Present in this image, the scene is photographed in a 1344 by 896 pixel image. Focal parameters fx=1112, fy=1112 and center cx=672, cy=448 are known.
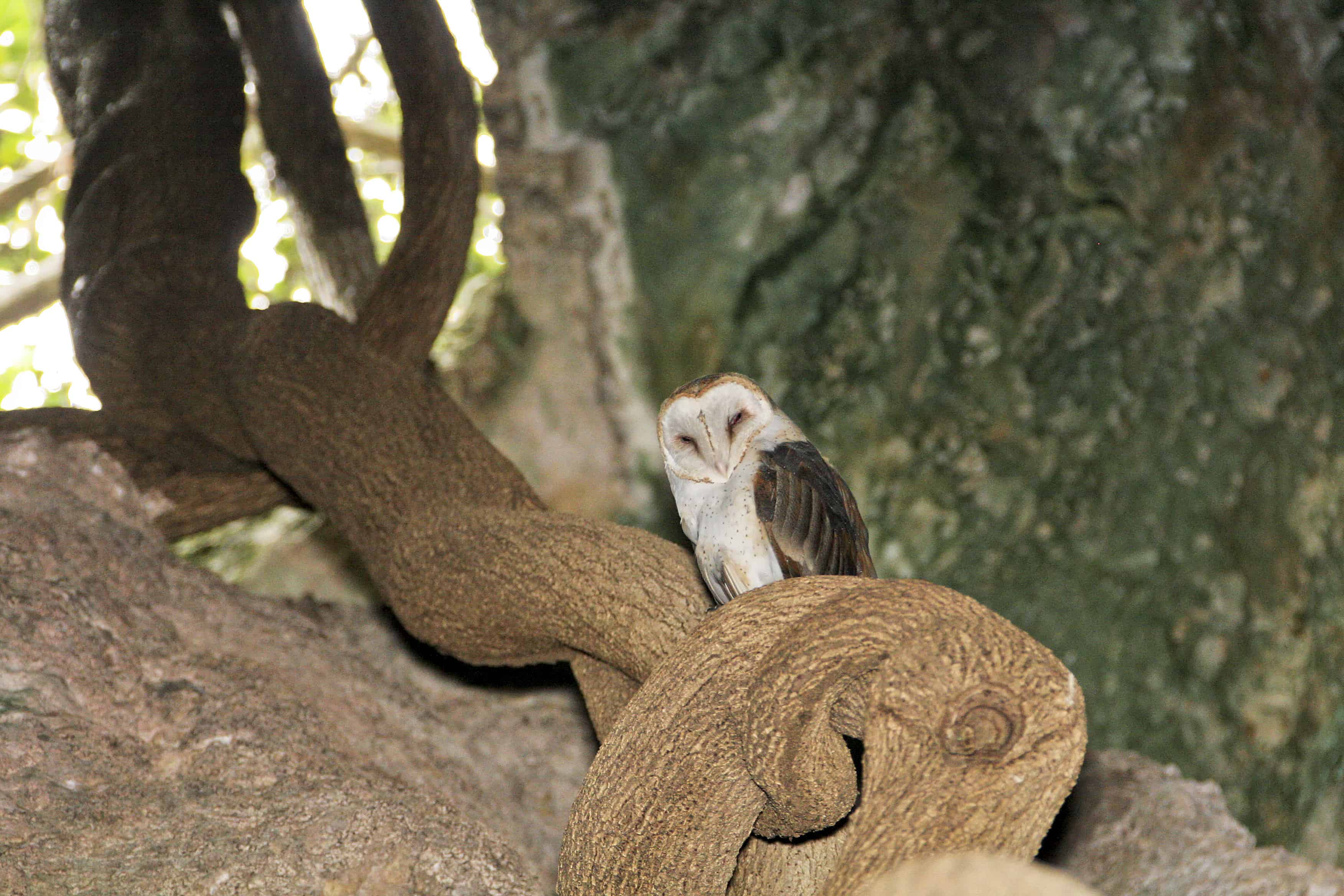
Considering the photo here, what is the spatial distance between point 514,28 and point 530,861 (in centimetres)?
252

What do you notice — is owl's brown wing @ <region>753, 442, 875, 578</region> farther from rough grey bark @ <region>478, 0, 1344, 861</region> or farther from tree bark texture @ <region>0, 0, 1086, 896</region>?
rough grey bark @ <region>478, 0, 1344, 861</region>

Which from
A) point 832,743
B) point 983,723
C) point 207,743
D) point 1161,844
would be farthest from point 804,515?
point 1161,844

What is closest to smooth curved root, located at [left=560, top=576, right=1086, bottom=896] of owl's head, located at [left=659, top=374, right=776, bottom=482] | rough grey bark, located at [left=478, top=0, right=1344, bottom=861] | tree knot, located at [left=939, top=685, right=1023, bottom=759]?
tree knot, located at [left=939, top=685, right=1023, bottom=759]

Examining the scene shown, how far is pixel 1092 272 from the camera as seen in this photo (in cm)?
323

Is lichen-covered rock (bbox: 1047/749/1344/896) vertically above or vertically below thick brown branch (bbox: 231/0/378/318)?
below

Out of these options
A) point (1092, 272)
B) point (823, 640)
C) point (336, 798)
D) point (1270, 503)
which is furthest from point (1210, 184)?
point (336, 798)

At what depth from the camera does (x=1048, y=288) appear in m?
3.29

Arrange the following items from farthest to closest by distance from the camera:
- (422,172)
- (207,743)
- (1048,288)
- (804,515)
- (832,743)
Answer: (1048,288) < (422,172) < (207,743) < (804,515) < (832,743)

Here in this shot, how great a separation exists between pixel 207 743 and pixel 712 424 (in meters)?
1.12

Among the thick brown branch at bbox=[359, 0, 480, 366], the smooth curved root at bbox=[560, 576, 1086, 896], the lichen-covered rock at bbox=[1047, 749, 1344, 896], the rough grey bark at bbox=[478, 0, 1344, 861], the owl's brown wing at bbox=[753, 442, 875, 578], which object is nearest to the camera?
the smooth curved root at bbox=[560, 576, 1086, 896]

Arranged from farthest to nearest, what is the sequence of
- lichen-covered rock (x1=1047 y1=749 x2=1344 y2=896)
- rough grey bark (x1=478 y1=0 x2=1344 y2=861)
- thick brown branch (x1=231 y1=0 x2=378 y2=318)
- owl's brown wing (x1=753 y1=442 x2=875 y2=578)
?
thick brown branch (x1=231 y1=0 x2=378 y2=318)
rough grey bark (x1=478 y1=0 x2=1344 y2=861)
lichen-covered rock (x1=1047 y1=749 x2=1344 y2=896)
owl's brown wing (x1=753 y1=442 x2=875 y2=578)

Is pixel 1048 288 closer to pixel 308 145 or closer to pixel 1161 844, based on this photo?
pixel 1161 844

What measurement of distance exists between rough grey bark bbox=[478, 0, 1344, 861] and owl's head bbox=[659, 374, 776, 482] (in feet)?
5.61

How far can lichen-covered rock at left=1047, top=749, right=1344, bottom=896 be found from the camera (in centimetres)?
228
